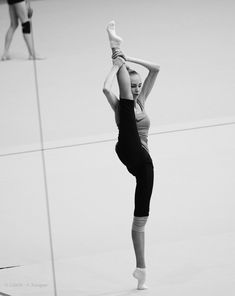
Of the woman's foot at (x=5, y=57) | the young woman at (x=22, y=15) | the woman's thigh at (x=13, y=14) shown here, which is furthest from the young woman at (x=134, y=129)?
the woman's foot at (x=5, y=57)

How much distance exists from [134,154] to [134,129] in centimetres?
18

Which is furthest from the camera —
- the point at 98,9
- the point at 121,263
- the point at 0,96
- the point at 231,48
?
the point at 98,9

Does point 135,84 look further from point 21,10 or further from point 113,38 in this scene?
point 21,10

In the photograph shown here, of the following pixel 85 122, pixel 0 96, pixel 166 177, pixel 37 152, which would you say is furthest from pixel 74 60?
pixel 166 177

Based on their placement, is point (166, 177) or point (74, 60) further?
point (74, 60)

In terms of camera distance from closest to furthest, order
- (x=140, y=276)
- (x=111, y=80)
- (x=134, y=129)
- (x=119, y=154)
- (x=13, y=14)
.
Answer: (x=111, y=80) → (x=134, y=129) → (x=119, y=154) → (x=140, y=276) → (x=13, y=14)

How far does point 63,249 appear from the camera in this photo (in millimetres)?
8156

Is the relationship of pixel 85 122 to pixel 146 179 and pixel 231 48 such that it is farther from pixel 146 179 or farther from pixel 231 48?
pixel 146 179

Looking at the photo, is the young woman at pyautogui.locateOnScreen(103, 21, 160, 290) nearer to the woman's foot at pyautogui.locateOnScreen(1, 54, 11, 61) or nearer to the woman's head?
the woman's head

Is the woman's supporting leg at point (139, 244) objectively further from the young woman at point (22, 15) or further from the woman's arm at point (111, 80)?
the young woman at point (22, 15)

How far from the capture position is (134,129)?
6.73 m

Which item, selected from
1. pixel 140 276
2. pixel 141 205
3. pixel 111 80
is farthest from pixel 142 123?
pixel 140 276

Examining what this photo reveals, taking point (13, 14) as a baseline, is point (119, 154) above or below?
above

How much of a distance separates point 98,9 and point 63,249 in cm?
936
